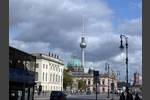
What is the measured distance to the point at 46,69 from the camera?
15512 cm

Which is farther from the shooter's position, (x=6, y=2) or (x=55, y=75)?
(x=55, y=75)

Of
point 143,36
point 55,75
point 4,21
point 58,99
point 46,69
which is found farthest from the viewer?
point 55,75

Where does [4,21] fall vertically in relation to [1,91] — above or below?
above

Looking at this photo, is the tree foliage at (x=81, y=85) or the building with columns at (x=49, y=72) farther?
the tree foliage at (x=81, y=85)

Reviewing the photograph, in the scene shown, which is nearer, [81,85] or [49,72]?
[49,72]

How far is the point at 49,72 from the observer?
159m

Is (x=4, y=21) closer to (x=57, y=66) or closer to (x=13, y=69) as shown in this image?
(x=13, y=69)

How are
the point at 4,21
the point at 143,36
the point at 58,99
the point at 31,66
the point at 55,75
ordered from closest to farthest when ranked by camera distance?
the point at 143,36 < the point at 4,21 < the point at 31,66 < the point at 58,99 < the point at 55,75

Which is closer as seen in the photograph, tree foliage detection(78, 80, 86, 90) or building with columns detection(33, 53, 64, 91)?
building with columns detection(33, 53, 64, 91)

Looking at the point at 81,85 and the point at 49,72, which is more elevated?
the point at 49,72

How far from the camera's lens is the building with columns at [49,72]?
146750 millimetres

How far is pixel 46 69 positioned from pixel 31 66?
132 metres

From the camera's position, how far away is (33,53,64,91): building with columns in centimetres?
14675

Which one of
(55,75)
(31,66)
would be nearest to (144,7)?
(31,66)
